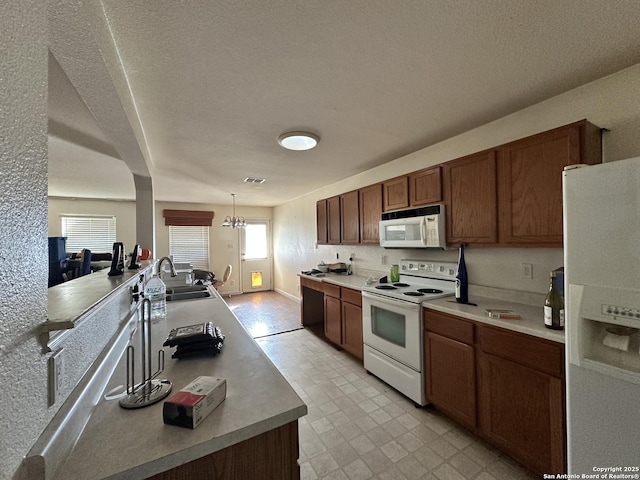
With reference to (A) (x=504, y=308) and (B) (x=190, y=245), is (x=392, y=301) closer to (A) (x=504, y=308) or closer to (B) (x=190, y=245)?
(A) (x=504, y=308)

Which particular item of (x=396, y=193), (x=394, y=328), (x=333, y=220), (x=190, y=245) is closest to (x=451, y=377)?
(x=394, y=328)

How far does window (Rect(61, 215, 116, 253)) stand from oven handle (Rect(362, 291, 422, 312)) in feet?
17.6

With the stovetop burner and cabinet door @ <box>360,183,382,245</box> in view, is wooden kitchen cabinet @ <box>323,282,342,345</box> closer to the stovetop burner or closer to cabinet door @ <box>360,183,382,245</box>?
cabinet door @ <box>360,183,382,245</box>

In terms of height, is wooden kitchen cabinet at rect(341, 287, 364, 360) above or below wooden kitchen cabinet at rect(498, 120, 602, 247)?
below

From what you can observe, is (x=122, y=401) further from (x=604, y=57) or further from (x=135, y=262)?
(x=604, y=57)

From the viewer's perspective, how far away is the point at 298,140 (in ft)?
7.84

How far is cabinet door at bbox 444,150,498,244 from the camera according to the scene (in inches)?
77.4

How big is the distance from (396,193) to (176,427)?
261 centimetres

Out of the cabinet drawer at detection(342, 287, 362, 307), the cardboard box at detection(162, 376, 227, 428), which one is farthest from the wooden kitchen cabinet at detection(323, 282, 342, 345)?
the cardboard box at detection(162, 376, 227, 428)

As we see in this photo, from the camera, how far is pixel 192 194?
517 centimetres

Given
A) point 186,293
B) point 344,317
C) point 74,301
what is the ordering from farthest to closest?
point 344,317
point 186,293
point 74,301

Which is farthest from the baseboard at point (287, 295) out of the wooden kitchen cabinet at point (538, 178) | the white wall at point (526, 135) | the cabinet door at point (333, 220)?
the wooden kitchen cabinet at point (538, 178)

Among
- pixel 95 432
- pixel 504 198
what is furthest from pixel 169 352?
pixel 504 198

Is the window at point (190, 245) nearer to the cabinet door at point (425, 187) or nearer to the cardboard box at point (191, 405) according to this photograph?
the cabinet door at point (425, 187)
